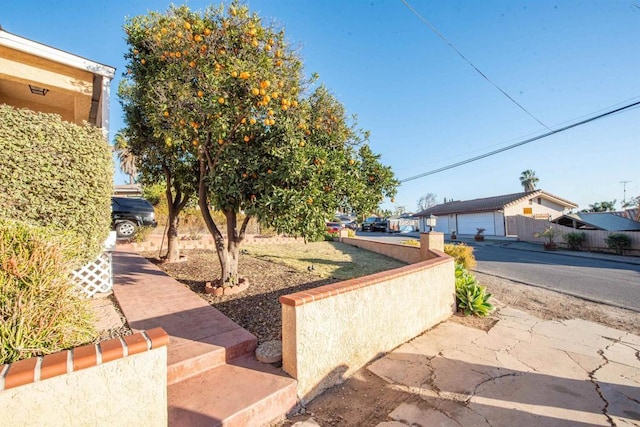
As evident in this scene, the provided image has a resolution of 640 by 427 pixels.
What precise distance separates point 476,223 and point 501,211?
3.45 meters

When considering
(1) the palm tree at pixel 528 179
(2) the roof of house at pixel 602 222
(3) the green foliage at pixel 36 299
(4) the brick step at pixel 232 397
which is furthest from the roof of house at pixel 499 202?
(3) the green foliage at pixel 36 299

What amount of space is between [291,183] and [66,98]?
6.25 metres

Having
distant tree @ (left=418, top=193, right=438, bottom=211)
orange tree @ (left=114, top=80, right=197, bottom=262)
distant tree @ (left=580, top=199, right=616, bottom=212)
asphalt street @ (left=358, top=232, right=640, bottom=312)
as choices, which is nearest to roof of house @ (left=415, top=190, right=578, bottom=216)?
asphalt street @ (left=358, top=232, right=640, bottom=312)

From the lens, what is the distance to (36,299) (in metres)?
1.96

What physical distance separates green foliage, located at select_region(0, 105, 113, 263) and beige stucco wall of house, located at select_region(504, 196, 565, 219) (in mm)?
29890

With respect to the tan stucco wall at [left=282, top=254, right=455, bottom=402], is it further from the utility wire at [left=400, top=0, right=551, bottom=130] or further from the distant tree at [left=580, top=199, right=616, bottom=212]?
the distant tree at [left=580, top=199, right=616, bottom=212]

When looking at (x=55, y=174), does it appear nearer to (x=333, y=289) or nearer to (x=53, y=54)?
(x=53, y=54)

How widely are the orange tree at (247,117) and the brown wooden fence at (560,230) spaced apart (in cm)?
1938

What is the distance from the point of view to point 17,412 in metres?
1.48

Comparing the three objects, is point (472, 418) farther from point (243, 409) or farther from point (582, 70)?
point (582, 70)

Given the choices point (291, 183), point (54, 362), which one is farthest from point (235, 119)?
point (54, 362)

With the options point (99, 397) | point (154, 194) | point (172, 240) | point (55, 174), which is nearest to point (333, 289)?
point (99, 397)

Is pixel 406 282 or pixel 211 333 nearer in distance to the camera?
pixel 211 333

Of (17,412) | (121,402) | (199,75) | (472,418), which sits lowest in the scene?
(472,418)
